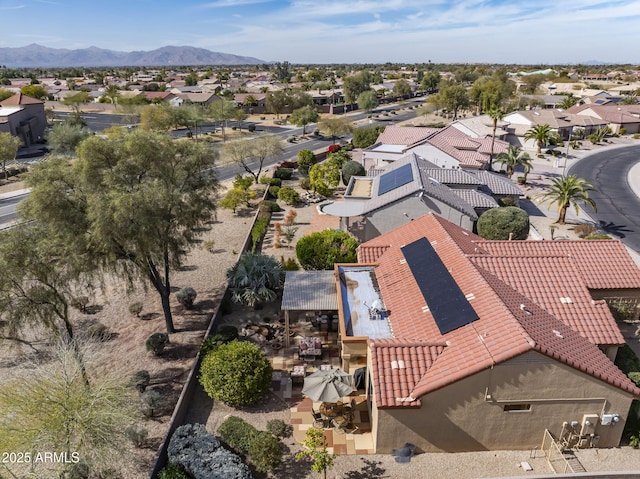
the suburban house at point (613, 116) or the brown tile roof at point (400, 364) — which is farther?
the suburban house at point (613, 116)

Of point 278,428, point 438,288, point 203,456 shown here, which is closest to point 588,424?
point 438,288

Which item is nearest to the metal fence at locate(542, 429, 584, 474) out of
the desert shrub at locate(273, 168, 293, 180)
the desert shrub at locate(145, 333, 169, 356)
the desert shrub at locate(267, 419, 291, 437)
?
the desert shrub at locate(267, 419, 291, 437)

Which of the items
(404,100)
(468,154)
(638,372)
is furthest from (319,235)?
(404,100)

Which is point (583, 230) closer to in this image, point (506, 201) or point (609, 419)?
point (506, 201)

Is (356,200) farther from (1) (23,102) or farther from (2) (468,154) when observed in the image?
(1) (23,102)

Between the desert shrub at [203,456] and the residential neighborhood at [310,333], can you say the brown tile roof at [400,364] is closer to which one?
the residential neighborhood at [310,333]

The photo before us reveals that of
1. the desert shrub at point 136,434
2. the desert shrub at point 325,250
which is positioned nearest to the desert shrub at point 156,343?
the desert shrub at point 136,434
